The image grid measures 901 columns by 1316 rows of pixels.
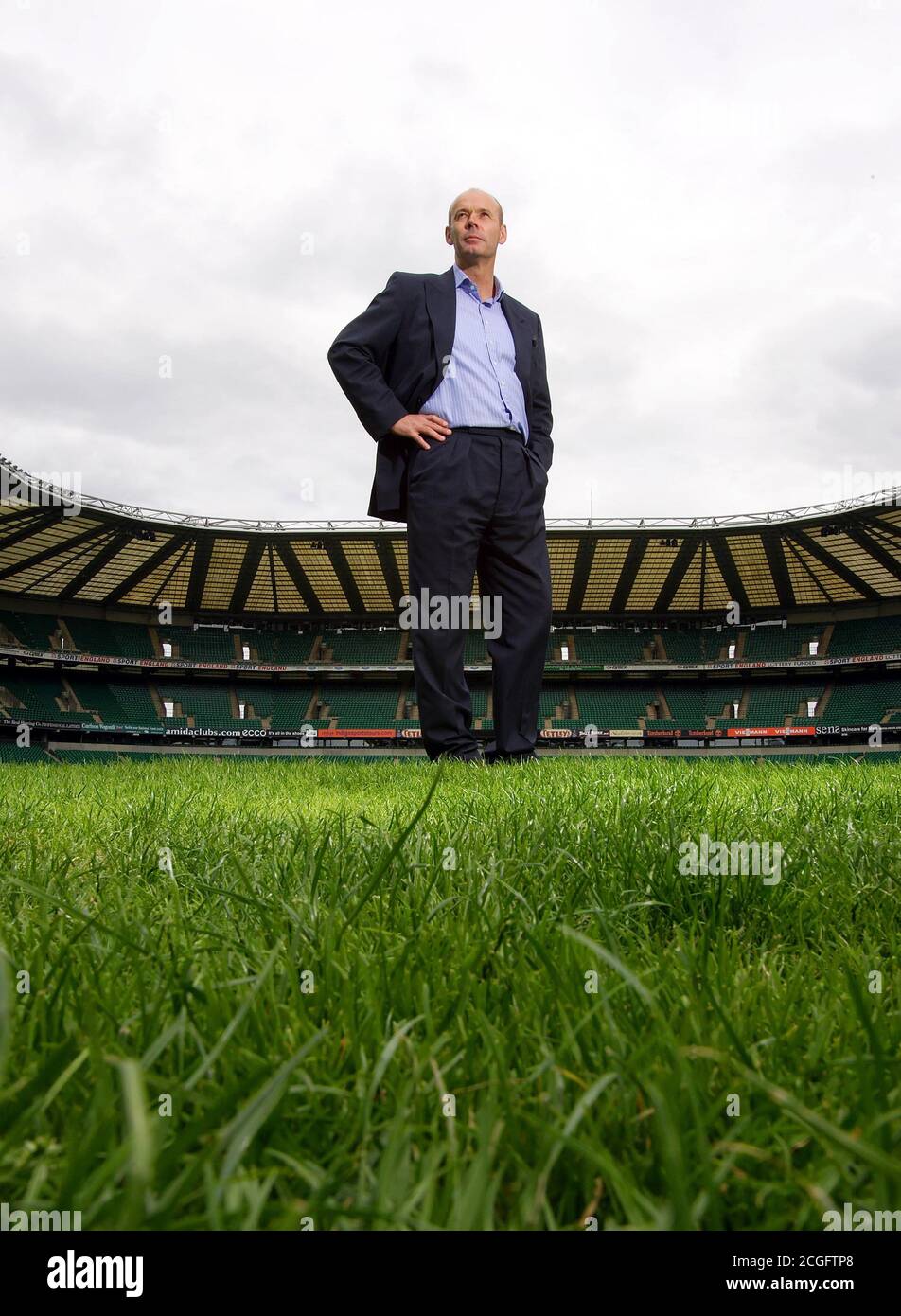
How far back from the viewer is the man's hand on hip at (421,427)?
4305 millimetres

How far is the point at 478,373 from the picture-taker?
15.1 feet

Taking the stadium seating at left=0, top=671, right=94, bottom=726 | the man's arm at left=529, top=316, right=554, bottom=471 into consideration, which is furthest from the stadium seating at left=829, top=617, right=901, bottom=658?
the man's arm at left=529, top=316, right=554, bottom=471

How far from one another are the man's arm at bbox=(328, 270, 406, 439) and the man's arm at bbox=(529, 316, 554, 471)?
795 millimetres

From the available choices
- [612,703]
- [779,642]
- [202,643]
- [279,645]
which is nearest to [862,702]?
[779,642]

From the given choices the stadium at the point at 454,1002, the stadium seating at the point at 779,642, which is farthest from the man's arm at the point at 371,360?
the stadium seating at the point at 779,642

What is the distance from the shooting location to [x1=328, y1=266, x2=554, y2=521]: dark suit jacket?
438 centimetres

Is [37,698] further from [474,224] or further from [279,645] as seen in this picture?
[474,224]

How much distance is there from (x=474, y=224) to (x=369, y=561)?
38.3 meters

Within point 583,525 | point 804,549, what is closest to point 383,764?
point 583,525

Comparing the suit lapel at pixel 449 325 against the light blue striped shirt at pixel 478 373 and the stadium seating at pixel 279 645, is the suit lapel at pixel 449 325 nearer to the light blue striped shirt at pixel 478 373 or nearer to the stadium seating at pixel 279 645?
the light blue striped shirt at pixel 478 373

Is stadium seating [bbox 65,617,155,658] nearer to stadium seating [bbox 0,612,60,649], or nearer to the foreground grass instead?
stadium seating [bbox 0,612,60,649]

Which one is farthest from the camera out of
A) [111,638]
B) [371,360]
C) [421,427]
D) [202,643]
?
[202,643]

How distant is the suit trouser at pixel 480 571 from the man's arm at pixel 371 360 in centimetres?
29

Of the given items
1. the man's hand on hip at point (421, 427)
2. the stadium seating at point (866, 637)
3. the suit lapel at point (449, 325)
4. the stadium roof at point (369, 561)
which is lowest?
the man's hand on hip at point (421, 427)
